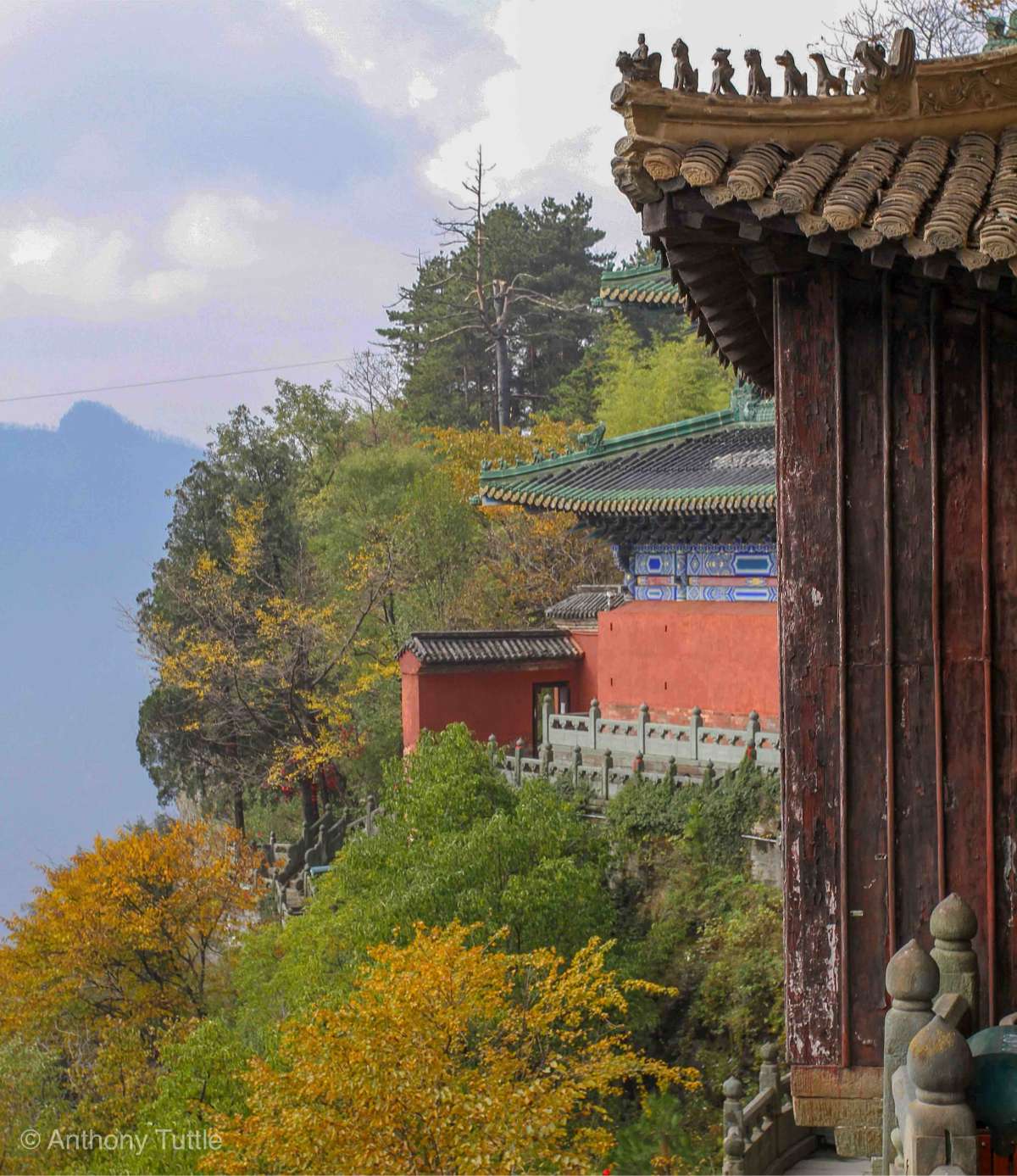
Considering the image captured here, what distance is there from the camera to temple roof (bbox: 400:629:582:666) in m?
20.9

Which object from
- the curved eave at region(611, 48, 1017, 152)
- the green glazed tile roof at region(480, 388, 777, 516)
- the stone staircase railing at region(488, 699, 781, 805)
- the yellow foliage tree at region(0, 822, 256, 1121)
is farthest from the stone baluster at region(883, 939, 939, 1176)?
the yellow foliage tree at region(0, 822, 256, 1121)

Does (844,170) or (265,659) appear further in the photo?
(265,659)

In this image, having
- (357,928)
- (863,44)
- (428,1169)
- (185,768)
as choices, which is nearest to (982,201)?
(863,44)

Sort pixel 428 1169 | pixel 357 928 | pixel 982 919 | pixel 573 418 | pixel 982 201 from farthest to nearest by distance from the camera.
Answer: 1. pixel 573 418
2. pixel 357 928
3. pixel 428 1169
4. pixel 982 919
5. pixel 982 201

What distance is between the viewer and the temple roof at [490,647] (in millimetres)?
20859

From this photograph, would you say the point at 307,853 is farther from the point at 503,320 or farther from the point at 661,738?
the point at 503,320

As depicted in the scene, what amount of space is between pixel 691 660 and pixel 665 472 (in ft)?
8.21

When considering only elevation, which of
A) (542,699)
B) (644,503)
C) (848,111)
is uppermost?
(848,111)

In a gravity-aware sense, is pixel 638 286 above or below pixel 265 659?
above

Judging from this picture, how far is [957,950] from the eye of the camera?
4.19 meters

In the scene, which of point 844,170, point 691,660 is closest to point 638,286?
Answer: point 691,660

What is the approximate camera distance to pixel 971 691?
4.52 m

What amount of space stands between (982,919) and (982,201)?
222 cm

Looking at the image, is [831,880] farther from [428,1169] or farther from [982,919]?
[428,1169]
